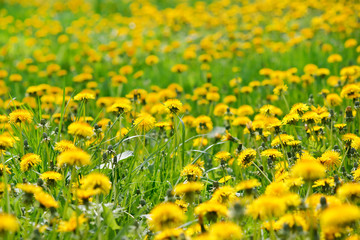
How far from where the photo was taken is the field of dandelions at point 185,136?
1.69 metres

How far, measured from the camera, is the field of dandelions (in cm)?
169

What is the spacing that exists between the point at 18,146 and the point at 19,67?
9.35 feet

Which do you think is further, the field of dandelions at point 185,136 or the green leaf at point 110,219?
the green leaf at point 110,219

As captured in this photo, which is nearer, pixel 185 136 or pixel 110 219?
pixel 110 219

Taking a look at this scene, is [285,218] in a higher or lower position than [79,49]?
higher

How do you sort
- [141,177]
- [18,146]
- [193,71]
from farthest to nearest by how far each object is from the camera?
[193,71] < [18,146] < [141,177]

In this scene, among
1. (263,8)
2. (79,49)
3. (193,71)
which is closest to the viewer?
(193,71)

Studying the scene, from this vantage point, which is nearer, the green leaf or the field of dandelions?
the field of dandelions

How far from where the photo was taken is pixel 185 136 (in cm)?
335

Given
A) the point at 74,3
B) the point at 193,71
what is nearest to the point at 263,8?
the point at 193,71

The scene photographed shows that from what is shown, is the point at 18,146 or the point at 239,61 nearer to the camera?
the point at 18,146

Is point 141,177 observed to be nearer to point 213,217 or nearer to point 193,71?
point 213,217

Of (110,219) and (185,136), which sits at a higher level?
(110,219)

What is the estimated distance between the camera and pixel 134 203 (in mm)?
2326
